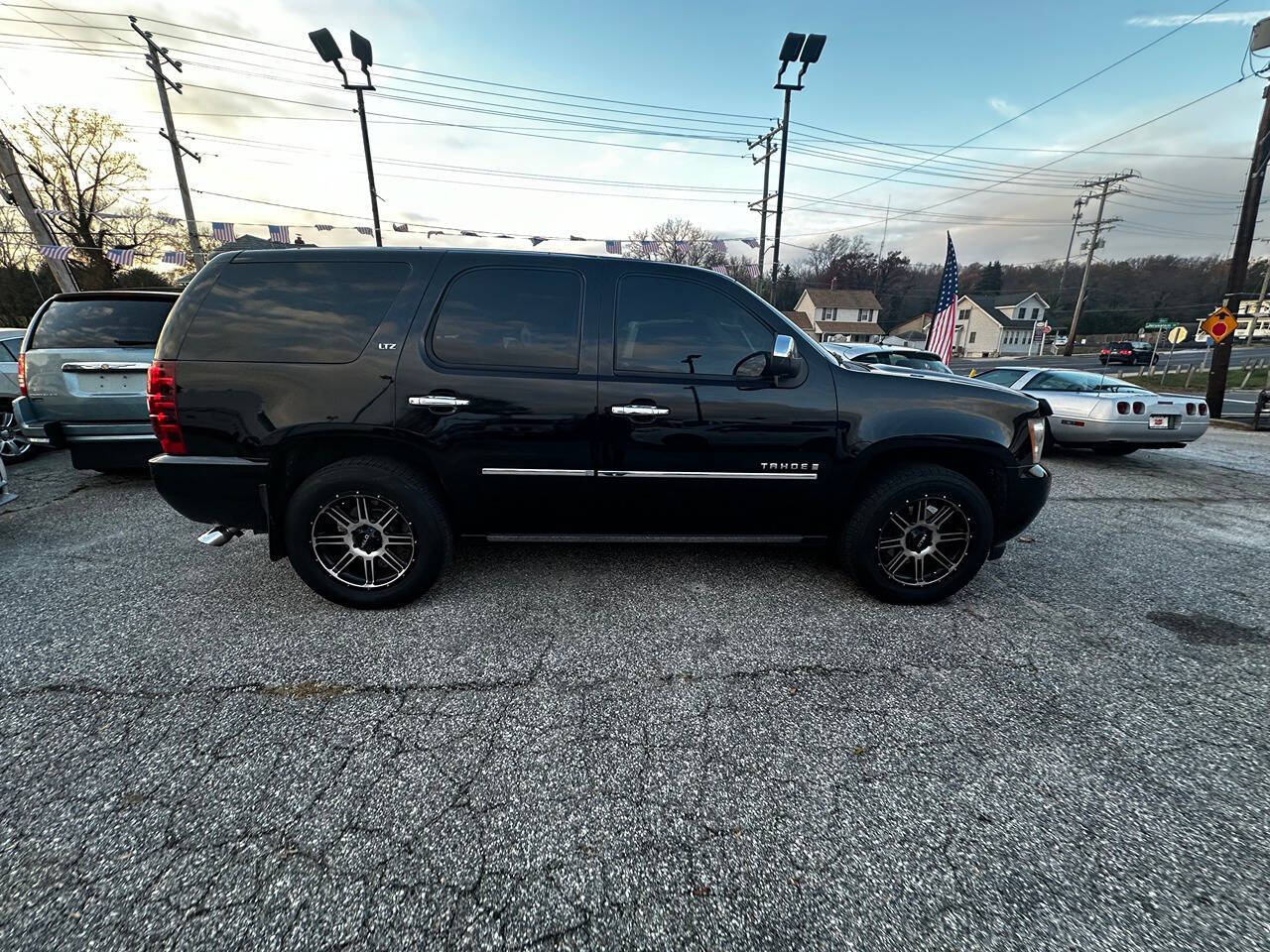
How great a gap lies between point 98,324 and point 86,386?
0.65 metres

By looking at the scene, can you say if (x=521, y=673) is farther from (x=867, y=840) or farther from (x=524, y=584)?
(x=867, y=840)

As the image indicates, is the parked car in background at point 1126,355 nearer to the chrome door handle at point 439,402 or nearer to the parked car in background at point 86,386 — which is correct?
the chrome door handle at point 439,402

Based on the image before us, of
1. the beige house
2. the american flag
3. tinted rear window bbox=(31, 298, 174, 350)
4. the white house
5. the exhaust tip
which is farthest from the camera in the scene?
the beige house

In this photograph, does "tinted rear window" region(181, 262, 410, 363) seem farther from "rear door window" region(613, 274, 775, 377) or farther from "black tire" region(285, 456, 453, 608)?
"rear door window" region(613, 274, 775, 377)

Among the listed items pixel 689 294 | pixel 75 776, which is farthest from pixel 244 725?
pixel 689 294

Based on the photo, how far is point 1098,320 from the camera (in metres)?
71.5

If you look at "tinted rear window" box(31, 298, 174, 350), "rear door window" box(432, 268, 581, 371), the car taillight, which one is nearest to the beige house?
"tinted rear window" box(31, 298, 174, 350)

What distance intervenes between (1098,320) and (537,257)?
95317 millimetres

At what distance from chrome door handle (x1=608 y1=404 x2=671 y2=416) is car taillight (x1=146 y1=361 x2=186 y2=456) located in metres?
2.31

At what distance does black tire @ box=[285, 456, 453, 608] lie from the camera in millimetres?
2896

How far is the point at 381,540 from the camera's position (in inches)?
119

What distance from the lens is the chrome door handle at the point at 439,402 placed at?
9.34ft

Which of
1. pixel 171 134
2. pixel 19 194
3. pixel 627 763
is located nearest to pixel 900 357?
pixel 627 763

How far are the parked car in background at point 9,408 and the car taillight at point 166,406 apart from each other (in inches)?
227
